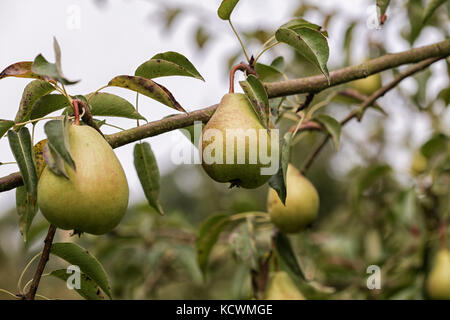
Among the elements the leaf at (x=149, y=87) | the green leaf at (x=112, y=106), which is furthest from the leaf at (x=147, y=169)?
the leaf at (x=149, y=87)

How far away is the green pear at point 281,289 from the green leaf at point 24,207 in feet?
2.03

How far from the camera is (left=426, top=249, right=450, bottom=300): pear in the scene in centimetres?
148

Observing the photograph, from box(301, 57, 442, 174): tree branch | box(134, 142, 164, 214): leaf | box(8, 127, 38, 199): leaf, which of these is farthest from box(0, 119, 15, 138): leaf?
box(301, 57, 442, 174): tree branch

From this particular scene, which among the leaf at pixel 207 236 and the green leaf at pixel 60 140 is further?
the leaf at pixel 207 236

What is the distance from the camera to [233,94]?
868 mm

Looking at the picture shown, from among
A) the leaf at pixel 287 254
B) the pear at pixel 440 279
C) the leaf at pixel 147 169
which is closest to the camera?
the leaf at pixel 147 169

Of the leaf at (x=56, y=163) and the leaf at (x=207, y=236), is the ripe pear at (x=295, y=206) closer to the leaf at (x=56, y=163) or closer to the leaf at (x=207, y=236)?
the leaf at (x=207, y=236)

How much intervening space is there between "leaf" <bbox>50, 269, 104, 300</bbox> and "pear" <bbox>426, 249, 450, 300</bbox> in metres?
1.04

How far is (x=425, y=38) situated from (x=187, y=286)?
5.46 feet

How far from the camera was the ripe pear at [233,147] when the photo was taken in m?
0.77

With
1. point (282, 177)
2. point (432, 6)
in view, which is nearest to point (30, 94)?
point (282, 177)

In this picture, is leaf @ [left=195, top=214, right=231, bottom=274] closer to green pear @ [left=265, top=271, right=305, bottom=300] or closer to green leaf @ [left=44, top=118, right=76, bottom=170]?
green pear @ [left=265, top=271, right=305, bottom=300]

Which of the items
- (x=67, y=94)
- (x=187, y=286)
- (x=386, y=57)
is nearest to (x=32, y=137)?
(x=67, y=94)

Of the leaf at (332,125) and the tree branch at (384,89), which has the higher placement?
the tree branch at (384,89)
